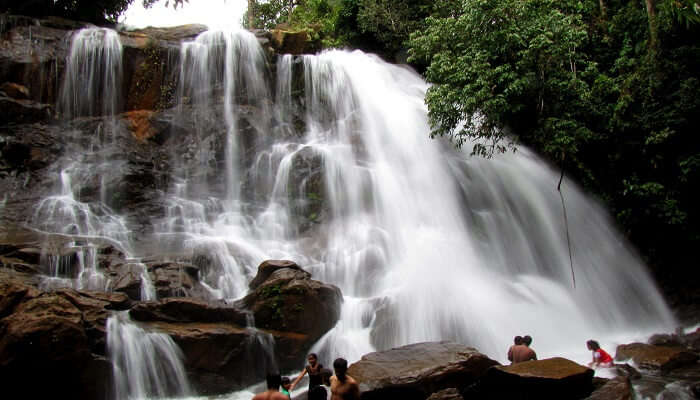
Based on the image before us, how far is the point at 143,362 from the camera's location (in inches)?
301

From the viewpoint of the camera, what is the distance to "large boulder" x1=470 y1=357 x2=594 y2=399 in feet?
21.2

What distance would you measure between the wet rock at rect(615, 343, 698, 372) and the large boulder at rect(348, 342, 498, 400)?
11.6ft

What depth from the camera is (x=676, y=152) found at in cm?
1325

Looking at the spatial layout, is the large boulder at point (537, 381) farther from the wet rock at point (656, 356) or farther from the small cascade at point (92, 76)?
the small cascade at point (92, 76)

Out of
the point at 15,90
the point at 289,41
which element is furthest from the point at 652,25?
the point at 15,90

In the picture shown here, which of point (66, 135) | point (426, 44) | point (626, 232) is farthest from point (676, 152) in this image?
point (66, 135)

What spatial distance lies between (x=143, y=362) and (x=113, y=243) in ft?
13.5

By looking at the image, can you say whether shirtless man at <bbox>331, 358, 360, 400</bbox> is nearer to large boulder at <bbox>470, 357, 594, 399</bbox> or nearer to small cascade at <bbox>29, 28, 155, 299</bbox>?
large boulder at <bbox>470, 357, 594, 399</bbox>

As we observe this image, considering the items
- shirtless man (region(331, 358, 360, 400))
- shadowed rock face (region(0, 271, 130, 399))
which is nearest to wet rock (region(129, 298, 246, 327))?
shadowed rock face (region(0, 271, 130, 399))

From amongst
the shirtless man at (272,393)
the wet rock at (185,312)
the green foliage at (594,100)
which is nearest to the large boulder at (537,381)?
the shirtless man at (272,393)

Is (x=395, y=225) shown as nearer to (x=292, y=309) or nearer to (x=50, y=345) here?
(x=292, y=309)

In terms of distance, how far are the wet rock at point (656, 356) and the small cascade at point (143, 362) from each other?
7.88 m

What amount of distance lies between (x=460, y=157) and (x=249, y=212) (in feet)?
22.9

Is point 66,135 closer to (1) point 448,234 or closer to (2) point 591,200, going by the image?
(1) point 448,234
